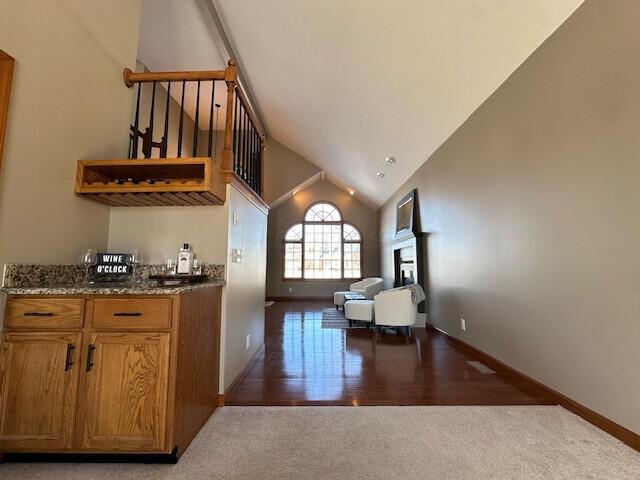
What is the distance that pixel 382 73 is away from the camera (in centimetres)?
333

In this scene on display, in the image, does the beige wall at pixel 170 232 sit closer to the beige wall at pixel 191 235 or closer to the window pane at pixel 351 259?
the beige wall at pixel 191 235

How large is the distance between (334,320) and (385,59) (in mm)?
4160

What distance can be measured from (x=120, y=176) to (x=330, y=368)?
2416 millimetres

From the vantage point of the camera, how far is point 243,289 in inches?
101

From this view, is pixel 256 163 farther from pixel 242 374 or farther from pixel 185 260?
pixel 242 374

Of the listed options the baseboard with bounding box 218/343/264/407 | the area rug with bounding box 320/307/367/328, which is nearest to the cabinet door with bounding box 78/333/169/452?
the baseboard with bounding box 218/343/264/407

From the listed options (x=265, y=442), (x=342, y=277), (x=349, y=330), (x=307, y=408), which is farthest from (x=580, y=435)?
(x=342, y=277)

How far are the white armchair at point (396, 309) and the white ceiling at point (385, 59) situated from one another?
225 cm

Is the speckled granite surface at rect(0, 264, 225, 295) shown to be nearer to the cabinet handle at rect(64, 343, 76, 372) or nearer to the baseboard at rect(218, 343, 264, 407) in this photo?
the cabinet handle at rect(64, 343, 76, 372)

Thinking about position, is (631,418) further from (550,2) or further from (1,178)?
(1,178)

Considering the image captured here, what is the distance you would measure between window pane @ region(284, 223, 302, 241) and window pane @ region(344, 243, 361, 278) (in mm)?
A: 1505

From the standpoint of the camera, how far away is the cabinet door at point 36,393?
1387 mm

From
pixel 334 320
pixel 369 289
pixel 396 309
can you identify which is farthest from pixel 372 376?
pixel 369 289

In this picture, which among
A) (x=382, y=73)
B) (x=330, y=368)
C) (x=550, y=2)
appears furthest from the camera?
(x=382, y=73)
